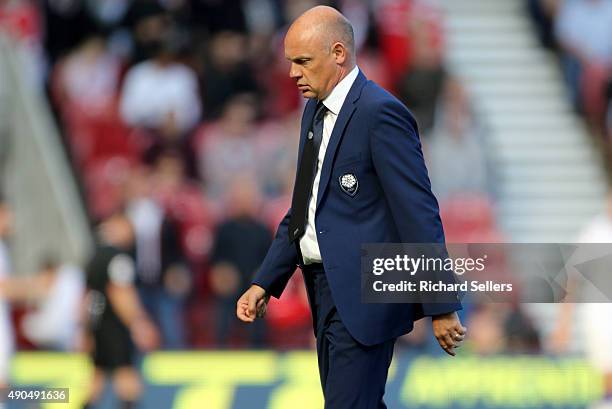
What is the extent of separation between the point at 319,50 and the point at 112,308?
6133 mm

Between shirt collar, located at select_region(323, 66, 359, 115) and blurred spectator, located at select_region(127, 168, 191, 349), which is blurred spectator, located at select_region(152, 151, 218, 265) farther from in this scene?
shirt collar, located at select_region(323, 66, 359, 115)

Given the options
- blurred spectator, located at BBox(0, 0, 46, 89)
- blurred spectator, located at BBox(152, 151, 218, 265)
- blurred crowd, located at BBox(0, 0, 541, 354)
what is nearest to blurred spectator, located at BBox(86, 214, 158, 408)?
blurred crowd, located at BBox(0, 0, 541, 354)

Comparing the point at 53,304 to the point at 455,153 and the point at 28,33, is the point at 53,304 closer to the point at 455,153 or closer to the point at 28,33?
the point at 28,33

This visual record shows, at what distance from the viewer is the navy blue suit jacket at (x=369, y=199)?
5.67 meters

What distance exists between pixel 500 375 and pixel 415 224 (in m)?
5.48

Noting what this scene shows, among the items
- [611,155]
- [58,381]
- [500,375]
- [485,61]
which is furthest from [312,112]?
[485,61]

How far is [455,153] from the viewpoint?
13898mm

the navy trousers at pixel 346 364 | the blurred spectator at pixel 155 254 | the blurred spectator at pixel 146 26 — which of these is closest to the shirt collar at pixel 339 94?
the navy trousers at pixel 346 364

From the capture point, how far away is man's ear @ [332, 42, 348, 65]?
5867 millimetres

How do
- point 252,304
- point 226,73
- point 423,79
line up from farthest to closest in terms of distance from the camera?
point 226,73, point 423,79, point 252,304

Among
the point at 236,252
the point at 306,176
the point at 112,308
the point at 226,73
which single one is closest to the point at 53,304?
the point at 236,252

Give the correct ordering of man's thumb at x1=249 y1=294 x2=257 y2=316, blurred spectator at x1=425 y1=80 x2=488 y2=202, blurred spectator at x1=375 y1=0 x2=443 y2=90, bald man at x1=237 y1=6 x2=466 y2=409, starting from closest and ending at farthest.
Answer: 1. bald man at x1=237 y1=6 x2=466 y2=409
2. man's thumb at x1=249 y1=294 x2=257 y2=316
3. blurred spectator at x1=425 y1=80 x2=488 y2=202
4. blurred spectator at x1=375 y1=0 x2=443 y2=90

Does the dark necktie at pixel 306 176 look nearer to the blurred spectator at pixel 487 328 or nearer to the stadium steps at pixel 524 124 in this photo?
the blurred spectator at pixel 487 328

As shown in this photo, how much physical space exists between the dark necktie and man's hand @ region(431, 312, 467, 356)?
2.34 feet
